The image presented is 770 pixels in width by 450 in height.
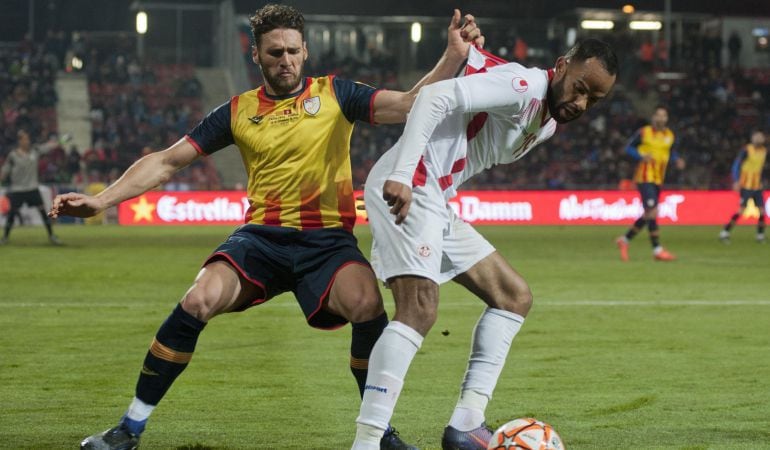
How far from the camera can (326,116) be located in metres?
5.29

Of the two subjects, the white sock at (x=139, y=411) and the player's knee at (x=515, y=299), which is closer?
the white sock at (x=139, y=411)

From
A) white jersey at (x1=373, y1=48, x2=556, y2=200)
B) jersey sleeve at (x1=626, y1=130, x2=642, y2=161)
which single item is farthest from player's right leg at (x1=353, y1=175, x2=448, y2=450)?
jersey sleeve at (x1=626, y1=130, x2=642, y2=161)

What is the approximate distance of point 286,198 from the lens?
17.2ft

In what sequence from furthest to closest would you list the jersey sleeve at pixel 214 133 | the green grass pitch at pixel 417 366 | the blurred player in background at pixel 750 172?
the blurred player in background at pixel 750 172 → the green grass pitch at pixel 417 366 → the jersey sleeve at pixel 214 133

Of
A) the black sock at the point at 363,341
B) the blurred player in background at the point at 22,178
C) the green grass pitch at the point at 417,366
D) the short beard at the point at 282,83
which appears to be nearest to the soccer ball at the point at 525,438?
the green grass pitch at the point at 417,366

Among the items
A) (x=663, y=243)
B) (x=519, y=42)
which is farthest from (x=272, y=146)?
(x=519, y=42)

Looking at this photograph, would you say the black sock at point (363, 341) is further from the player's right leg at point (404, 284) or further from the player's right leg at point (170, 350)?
the player's right leg at point (170, 350)

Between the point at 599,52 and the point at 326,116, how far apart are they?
129cm

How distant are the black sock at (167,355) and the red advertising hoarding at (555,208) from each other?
23196 millimetres

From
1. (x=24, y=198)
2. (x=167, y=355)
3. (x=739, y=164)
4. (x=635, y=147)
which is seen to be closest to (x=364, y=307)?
(x=167, y=355)

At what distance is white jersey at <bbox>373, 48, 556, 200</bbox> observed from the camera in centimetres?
451

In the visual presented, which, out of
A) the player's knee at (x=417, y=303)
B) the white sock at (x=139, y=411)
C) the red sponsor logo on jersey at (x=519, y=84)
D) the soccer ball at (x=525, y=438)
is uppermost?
the red sponsor logo on jersey at (x=519, y=84)

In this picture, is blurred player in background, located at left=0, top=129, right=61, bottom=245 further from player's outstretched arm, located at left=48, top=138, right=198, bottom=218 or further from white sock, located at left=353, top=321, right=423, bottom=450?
white sock, located at left=353, top=321, right=423, bottom=450

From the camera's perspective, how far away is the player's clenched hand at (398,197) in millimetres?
4387
